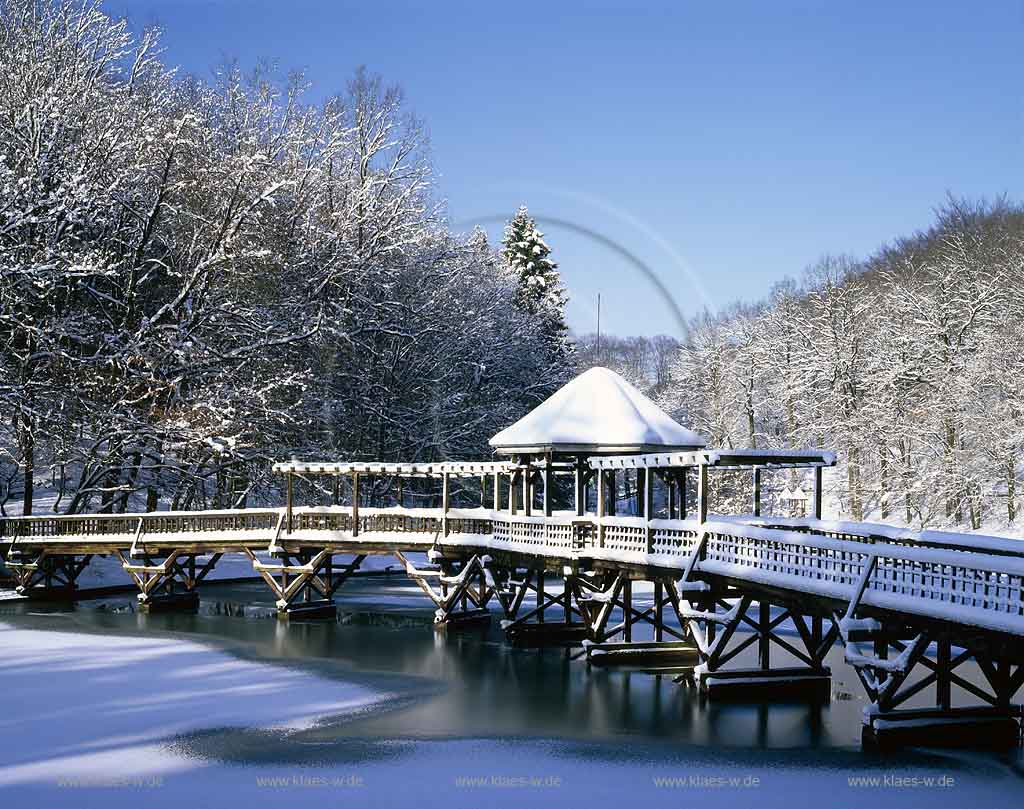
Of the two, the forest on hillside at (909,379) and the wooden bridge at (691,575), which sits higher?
the forest on hillside at (909,379)

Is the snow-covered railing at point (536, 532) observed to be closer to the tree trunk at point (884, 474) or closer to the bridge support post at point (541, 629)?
the bridge support post at point (541, 629)

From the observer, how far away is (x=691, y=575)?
21.2 meters

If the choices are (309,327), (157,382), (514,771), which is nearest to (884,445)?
(309,327)

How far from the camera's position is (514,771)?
1515 centimetres

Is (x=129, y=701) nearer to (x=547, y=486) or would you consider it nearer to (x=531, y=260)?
(x=547, y=486)

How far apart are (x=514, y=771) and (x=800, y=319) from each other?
161 feet

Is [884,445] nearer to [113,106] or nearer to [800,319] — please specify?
[800,319]
